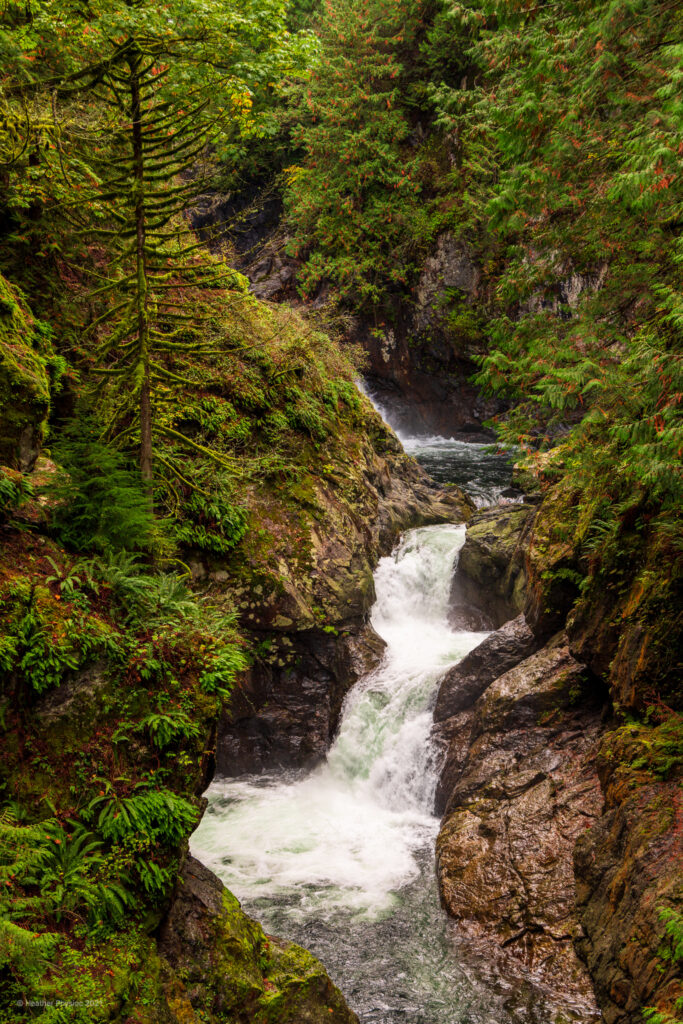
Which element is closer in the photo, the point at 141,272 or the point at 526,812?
the point at 141,272

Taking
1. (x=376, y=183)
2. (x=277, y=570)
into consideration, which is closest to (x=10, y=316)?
(x=277, y=570)

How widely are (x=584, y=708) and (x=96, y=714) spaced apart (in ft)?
19.4

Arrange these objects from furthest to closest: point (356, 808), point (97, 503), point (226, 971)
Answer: point (356, 808), point (97, 503), point (226, 971)

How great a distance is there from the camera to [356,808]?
9.17 metres

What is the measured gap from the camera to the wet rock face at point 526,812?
19.5 ft

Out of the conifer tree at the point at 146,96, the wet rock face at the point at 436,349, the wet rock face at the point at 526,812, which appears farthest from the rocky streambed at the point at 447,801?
the wet rock face at the point at 436,349

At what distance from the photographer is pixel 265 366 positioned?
11.1 metres

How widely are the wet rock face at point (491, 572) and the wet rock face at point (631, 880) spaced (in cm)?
525

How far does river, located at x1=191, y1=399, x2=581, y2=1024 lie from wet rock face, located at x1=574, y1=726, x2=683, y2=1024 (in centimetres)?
66

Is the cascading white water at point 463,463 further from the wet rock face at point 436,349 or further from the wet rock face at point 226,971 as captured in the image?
the wet rock face at point 226,971

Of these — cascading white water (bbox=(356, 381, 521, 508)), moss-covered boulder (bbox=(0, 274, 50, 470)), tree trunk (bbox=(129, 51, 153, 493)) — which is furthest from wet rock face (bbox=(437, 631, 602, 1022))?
cascading white water (bbox=(356, 381, 521, 508))

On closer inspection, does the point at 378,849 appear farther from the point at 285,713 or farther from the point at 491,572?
the point at 491,572

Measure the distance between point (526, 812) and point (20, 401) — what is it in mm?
7105

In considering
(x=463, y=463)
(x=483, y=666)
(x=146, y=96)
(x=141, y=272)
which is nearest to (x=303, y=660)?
(x=483, y=666)
